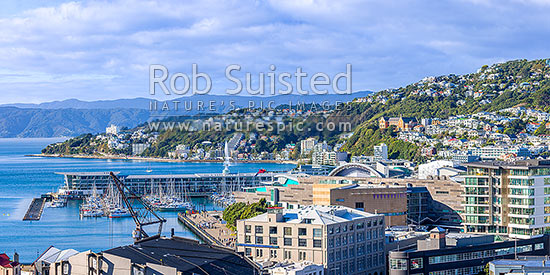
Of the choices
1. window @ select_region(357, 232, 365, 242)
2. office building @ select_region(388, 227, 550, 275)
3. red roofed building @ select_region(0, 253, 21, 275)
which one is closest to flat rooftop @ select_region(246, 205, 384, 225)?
window @ select_region(357, 232, 365, 242)

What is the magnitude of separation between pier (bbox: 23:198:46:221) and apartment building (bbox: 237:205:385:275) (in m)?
27.5

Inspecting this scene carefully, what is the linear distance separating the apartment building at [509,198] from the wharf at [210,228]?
9.57m

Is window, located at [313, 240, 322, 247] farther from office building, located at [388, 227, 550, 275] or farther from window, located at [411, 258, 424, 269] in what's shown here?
window, located at [411, 258, 424, 269]

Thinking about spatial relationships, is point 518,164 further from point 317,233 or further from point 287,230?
point 287,230

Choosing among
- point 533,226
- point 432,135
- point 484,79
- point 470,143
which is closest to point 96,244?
point 533,226

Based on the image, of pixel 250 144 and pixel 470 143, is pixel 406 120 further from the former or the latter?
pixel 250 144

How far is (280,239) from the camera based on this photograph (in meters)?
22.4

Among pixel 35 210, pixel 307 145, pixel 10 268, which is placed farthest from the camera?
pixel 307 145

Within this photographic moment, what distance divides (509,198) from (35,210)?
115 feet

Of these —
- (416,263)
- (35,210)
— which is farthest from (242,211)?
(35,210)

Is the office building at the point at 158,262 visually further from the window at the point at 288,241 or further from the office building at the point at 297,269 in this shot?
the window at the point at 288,241

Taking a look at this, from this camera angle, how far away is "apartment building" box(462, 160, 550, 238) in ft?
86.2

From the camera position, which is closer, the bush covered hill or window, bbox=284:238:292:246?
window, bbox=284:238:292:246

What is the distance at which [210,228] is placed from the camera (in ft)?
128
